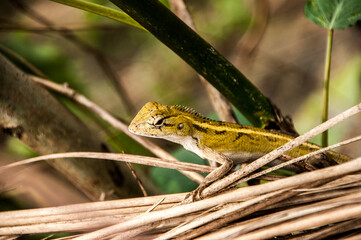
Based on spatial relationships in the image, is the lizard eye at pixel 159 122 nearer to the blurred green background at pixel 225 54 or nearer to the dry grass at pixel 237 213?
the dry grass at pixel 237 213

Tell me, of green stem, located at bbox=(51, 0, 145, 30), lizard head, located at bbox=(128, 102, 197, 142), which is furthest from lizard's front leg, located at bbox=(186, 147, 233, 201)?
green stem, located at bbox=(51, 0, 145, 30)

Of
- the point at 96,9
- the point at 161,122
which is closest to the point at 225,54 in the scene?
the point at 161,122

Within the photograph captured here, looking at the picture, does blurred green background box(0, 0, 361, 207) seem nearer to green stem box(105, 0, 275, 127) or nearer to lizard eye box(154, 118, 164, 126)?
lizard eye box(154, 118, 164, 126)

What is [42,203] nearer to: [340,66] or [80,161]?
[80,161]

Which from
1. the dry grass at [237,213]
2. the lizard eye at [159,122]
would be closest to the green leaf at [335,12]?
the dry grass at [237,213]

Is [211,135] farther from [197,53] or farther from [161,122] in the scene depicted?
[197,53]

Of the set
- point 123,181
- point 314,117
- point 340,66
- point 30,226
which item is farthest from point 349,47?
point 30,226
